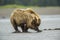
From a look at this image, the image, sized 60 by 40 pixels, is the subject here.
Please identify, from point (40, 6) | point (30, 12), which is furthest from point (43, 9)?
point (30, 12)

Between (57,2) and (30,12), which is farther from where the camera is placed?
(57,2)

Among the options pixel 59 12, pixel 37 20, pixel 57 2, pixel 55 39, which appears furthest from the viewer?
pixel 57 2

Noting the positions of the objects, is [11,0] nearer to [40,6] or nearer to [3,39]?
[40,6]

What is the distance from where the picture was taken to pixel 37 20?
1514 centimetres

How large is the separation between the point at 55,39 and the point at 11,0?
30148 mm

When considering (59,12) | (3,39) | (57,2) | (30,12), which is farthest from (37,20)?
(57,2)

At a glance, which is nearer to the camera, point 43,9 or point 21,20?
point 21,20

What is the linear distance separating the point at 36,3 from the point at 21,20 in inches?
1056

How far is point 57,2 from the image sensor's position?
40.5 meters

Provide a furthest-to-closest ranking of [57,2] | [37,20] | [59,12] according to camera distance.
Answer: [57,2] → [59,12] → [37,20]

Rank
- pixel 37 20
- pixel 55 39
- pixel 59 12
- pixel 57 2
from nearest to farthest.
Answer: pixel 55 39
pixel 37 20
pixel 59 12
pixel 57 2

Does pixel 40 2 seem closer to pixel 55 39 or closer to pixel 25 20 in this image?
pixel 25 20

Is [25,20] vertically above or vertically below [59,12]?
above

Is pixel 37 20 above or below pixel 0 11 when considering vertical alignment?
above
